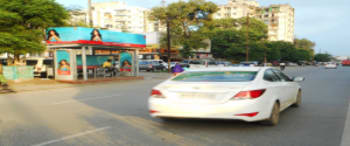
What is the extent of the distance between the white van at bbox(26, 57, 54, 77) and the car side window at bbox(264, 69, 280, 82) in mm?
18895

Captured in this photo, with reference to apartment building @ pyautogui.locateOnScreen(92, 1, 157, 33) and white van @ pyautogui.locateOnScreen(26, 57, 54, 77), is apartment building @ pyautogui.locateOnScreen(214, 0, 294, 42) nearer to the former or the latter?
apartment building @ pyautogui.locateOnScreen(92, 1, 157, 33)

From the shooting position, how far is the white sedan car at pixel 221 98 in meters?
5.34

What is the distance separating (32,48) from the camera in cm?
1792

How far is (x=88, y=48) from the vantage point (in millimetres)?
22250

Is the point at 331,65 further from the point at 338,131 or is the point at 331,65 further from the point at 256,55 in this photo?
the point at 338,131

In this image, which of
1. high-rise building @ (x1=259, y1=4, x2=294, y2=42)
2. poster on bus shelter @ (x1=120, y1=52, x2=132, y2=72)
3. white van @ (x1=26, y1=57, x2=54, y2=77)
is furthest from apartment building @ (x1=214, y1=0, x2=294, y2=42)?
A: white van @ (x1=26, y1=57, x2=54, y2=77)

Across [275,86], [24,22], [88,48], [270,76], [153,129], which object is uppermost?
[24,22]

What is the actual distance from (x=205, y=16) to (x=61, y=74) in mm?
39584

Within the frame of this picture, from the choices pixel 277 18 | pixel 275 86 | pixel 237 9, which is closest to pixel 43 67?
pixel 275 86

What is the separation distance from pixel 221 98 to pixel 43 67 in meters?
20.4

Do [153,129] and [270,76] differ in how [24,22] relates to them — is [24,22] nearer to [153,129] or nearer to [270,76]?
[153,129]

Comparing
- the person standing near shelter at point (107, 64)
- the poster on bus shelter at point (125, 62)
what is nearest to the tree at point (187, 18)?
the poster on bus shelter at point (125, 62)

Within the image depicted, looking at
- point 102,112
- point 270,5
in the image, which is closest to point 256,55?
point 102,112

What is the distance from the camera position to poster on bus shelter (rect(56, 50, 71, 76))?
66.3 feet
